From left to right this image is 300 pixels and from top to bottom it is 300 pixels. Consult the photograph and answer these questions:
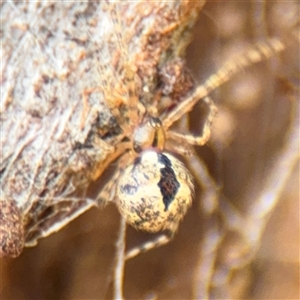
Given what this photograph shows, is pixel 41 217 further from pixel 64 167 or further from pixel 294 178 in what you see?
pixel 294 178

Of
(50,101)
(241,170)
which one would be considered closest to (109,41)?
(50,101)

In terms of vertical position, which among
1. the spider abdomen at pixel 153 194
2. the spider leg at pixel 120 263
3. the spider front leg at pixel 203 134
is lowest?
the spider leg at pixel 120 263

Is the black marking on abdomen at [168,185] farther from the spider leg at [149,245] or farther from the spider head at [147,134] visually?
the spider leg at [149,245]

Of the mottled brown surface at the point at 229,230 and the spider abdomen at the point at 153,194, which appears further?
the mottled brown surface at the point at 229,230

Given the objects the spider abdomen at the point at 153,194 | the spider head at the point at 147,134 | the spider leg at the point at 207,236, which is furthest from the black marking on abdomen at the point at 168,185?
the spider leg at the point at 207,236

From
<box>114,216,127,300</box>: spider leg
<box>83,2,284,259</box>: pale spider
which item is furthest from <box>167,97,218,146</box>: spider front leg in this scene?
<box>114,216,127,300</box>: spider leg

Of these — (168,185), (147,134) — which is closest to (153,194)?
(168,185)

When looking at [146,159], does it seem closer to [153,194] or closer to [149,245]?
[153,194]
